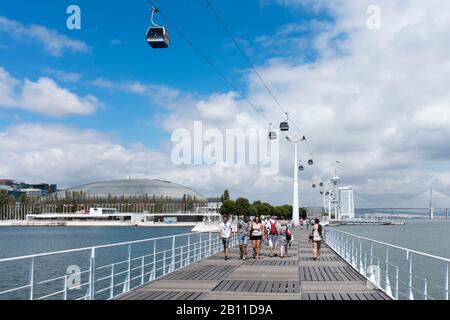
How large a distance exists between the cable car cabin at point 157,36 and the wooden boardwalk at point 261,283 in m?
5.25

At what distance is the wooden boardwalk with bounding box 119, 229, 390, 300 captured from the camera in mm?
11953

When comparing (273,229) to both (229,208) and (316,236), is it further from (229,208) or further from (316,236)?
(229,208)

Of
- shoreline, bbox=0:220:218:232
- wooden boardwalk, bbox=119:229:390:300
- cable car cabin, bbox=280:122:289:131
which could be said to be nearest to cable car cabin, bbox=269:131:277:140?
cable car cabin, bbox=280:122:289:131

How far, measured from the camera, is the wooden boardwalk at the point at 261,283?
39.2 feet

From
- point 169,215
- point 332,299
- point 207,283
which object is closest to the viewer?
point 332,299

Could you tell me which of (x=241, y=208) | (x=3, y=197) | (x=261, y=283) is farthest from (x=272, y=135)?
(x=3, y=197)

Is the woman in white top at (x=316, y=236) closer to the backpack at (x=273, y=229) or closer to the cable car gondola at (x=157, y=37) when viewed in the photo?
the backpack at (x=273, y=229)

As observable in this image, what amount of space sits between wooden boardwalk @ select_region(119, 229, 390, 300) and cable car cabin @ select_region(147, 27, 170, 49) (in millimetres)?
5250

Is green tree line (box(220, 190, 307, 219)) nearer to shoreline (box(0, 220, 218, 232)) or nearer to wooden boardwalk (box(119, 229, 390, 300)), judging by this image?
shoreline (box(0, 220, 218, 232))

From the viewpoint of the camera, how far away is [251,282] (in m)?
14.4
